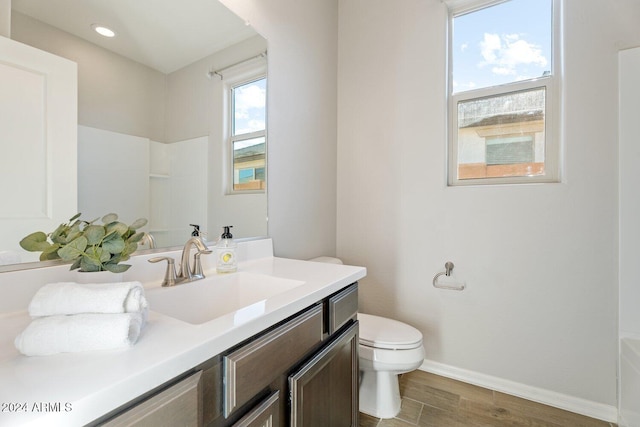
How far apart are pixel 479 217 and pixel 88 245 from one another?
1.89 m

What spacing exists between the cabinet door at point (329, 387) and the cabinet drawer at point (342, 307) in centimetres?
5

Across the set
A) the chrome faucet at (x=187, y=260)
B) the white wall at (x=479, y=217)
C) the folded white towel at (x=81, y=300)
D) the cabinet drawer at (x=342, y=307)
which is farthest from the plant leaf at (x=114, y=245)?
the white wall at (x=479, y=217)

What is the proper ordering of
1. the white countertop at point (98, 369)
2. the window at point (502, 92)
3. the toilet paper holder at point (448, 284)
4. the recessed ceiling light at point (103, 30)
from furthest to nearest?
the toilet paper holder at point (448, 284) < the window at point (502, 92) < the recessed ceiling light at point (103, 30) < the white countertop at point (98, 369)

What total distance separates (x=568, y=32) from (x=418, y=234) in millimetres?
1374

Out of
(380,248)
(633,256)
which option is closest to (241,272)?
(380,248)

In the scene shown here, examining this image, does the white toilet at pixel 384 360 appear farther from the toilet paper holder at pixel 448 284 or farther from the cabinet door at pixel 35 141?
the cabinet door at pixel 35 141

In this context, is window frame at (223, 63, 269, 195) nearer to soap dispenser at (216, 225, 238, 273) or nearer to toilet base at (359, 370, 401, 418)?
soap dispenser at (216, 225, 238, 273)

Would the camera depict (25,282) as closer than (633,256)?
Yes

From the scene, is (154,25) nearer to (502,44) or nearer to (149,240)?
(149,240)

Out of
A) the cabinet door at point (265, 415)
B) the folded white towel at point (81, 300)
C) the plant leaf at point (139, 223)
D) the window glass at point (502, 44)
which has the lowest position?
the cabinet door at point (265, 415)

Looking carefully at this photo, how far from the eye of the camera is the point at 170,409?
1.65 feet

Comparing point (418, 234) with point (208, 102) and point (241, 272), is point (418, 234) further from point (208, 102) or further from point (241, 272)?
point (208, 102)

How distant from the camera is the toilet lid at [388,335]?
1437 mm

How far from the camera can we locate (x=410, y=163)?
6.46ft
